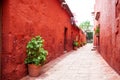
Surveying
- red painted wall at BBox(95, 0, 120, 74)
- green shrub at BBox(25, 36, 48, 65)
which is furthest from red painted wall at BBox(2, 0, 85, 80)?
red painted wall at BBox(95, 0, 120, 74)

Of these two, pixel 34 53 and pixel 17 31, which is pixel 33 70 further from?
pixel 17 31

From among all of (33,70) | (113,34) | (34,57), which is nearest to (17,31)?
(34,57)

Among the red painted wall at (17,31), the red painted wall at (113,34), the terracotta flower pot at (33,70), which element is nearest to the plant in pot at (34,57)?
the terracotta flower pot at (33,70)

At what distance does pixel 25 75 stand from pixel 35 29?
1.69 meters

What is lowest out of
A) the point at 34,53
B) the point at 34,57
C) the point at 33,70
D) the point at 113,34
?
the point at 33,70

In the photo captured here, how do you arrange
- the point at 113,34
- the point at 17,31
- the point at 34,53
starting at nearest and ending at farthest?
the point at 17,31
the point at 34,53
the point at 113,34

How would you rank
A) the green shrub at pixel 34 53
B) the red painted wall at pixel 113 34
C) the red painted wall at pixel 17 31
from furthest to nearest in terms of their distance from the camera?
1. the red painted wall at pixel 113 34
2. the green shrub at pixel 34 53
3. the red painted wall at pixel 17 31

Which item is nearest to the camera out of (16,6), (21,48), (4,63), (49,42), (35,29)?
(4,63)

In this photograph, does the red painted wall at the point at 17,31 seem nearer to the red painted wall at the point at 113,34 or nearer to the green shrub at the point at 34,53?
the green shrub at the point at 34,53

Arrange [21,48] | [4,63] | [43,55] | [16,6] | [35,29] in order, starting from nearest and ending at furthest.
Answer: [4,63]
[16,6]
[21,48]
[43,55]
[35,29]

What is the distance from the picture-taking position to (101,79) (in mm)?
6062

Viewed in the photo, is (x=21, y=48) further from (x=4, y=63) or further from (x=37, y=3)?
(x=37, y=3)

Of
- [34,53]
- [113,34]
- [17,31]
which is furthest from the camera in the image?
[113,34]

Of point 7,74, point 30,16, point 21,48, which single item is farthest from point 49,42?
point 7,74
